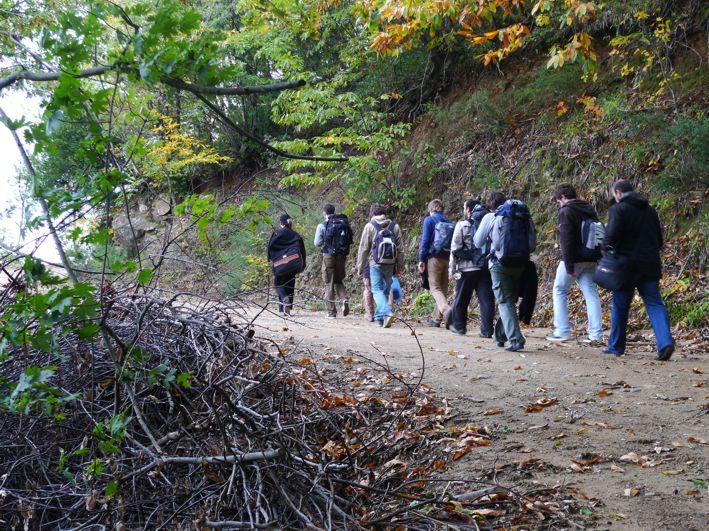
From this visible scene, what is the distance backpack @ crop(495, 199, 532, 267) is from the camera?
7730 millimetres

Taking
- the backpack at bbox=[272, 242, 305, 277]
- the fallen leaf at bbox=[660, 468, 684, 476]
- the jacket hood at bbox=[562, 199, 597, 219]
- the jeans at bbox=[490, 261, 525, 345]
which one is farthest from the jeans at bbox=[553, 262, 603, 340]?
the backpack at bbox=[272, 242, 305, 277]

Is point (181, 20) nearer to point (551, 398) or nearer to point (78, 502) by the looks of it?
point (78, 502)

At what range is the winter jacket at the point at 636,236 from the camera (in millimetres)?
7301

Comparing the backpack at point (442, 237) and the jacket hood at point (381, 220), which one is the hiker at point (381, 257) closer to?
the jacket hood at point (381, 220)

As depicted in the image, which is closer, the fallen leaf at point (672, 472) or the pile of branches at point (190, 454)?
the pile of branches at point (190, 454)

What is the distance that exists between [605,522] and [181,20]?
3.41 meters

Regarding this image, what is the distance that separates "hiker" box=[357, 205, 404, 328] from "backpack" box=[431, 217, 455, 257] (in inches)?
30.1

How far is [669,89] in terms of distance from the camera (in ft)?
39.3

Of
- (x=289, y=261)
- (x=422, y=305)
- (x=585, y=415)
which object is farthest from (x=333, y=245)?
(x=585, y=415)

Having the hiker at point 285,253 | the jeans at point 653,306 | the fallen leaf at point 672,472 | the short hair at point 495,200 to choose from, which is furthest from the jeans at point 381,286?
the fallen leaf at point 672,472

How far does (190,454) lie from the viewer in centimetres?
426

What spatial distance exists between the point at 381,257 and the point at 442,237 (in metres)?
1.09

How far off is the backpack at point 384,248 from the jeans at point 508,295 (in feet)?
9.22

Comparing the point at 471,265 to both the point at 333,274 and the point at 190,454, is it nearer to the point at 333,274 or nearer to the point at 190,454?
the point at 333,274
